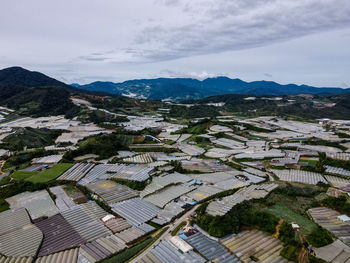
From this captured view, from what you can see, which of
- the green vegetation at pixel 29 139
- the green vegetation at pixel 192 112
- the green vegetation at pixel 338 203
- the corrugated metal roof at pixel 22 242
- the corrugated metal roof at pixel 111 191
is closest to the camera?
the corrugated metal roof at pixel 22 242

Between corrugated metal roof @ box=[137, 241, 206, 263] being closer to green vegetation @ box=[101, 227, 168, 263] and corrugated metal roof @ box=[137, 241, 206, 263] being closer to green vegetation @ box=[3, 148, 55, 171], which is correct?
green vegetation @ box=[101, 227, 168, 263]

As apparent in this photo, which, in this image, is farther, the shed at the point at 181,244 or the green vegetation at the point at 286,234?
the green vegetation at the point at 286,234

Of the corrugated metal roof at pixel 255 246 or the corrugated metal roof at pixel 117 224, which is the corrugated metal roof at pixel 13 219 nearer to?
the corrugated metal roof at pixel 117 224

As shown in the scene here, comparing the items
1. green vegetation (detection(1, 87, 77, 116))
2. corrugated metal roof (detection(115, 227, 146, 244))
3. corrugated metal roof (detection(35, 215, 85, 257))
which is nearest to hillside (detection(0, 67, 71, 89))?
green vegetation (detection(1, 87, 77, 116))

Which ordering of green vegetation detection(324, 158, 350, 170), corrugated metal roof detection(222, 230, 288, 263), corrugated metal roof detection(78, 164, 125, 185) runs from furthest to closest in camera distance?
green vegetation detection(324, 158, 350, 170)
corrugated metal roof detection(78, 164, 125, 185)
corrugated metal roof detection(222, 230, 288, 263)

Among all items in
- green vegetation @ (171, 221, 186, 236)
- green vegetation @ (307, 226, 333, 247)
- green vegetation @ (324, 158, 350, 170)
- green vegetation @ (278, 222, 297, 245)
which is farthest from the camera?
green vegetation @ (324, 158, 350, 170)

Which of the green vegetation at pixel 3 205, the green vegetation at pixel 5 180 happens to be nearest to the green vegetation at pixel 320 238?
the green vegetation at pixel 3 205
